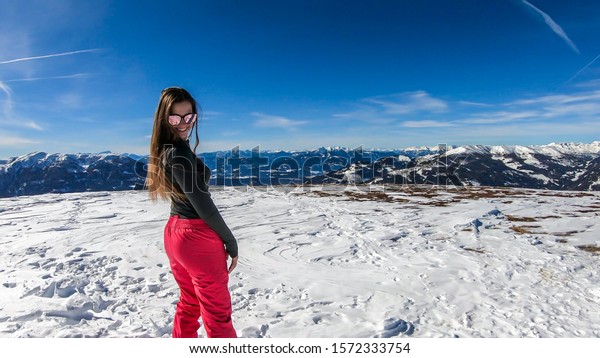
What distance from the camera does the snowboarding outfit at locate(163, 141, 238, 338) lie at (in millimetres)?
2764

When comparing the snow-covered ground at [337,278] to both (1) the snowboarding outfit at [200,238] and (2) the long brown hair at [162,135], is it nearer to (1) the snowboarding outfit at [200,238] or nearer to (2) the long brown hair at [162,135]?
(1) the snowboarding outfit at [200,238]

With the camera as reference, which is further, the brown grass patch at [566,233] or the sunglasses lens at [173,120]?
the brown grass patch at [566,233]

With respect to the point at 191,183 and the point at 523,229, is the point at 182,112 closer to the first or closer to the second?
the point at 191,183

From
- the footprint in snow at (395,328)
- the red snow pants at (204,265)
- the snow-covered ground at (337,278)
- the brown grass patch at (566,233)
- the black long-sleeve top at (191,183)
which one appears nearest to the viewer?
the black long-sleeve top at (191,183)

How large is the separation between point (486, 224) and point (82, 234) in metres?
16.0

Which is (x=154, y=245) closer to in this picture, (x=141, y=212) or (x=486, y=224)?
(x=141, y=212)

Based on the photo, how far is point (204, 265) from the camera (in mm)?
2939

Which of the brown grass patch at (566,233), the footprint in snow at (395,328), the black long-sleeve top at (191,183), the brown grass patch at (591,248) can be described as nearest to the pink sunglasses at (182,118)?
the black long-sleeve top at (191,183)

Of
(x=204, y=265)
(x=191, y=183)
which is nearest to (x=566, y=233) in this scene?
(x=204, y=265)

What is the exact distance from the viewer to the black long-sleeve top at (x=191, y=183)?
2717 mm

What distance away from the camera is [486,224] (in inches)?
507

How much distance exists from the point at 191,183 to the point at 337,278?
5431 mm

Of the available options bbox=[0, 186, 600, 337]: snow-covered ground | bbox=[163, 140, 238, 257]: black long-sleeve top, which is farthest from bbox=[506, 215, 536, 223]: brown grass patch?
bbox=[163, 140, 238, 257]: black long-sleeve top
